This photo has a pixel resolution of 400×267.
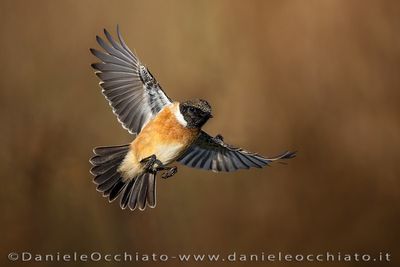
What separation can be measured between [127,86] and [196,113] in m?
0.57

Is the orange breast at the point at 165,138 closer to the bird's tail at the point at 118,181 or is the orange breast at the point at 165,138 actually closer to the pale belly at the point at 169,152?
the pale belly at the point at 169,152

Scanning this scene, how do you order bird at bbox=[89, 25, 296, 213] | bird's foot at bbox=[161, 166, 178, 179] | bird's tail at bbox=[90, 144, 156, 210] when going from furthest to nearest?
bird's tail at bbox=[90, 144, 156, 210]
bird at bbox=[89, 25, 296, 213]
bird's foot at bbox=[161, 166, 178, 179]

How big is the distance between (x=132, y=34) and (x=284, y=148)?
1.21 m

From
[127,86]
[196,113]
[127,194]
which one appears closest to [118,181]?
[127,194]

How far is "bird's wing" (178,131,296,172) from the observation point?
3.56m

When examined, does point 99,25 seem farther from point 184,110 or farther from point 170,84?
point 184,110

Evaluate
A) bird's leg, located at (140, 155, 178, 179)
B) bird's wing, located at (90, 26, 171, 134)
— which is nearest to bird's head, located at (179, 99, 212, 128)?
bird's leg, located at (140, 155, 178, 179)

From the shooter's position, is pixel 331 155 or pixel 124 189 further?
pixel 331 155

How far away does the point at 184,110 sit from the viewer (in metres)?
3.25

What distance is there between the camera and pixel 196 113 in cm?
318

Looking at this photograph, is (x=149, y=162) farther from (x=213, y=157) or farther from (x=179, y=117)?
(x=213, y=157)

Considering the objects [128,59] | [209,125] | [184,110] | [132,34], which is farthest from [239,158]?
[132,34]

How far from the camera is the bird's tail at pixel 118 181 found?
11.5 feet

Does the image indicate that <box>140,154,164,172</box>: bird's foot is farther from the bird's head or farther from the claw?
the bird's head
